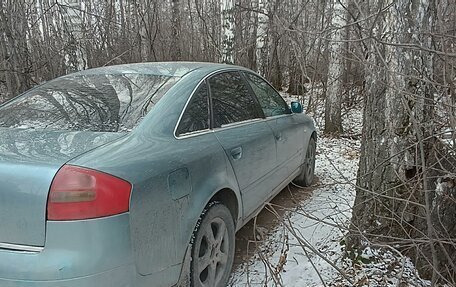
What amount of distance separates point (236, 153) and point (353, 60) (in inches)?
46.1

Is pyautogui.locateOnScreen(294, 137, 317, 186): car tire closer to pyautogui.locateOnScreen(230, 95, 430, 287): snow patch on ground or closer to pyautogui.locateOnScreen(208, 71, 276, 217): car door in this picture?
pyautogui.locateOnScreen(230, 95, 430, 287): snow patch on ground

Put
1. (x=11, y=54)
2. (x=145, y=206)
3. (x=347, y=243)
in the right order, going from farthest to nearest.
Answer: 1. (x=11, y=54)
2. (x=347, y=243)
3. (x=145, y=206)

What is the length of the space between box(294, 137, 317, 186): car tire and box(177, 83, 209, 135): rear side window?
2373 millimetres

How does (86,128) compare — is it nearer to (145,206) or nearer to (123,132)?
(123,132)

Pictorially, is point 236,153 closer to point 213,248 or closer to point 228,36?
point 213,248

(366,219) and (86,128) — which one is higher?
(86,128)

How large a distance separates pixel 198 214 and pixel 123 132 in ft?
2.14

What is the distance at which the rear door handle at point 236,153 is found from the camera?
2.76 metres

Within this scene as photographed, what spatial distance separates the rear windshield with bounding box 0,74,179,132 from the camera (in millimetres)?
2191

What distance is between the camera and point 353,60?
116 inches

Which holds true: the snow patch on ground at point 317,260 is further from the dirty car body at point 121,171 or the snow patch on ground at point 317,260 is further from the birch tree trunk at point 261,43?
the birch tree trunk at point 261,43

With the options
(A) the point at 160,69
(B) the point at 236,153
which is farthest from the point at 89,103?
(B) the point at 236,153

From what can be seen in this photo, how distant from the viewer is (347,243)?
2.90 meters

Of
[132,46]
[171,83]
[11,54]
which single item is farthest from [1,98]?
[171,83]
